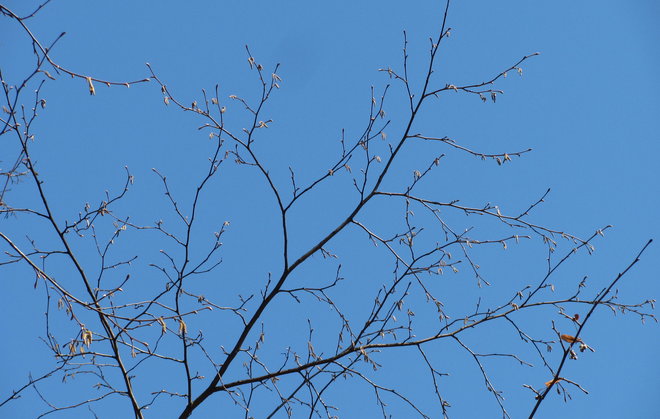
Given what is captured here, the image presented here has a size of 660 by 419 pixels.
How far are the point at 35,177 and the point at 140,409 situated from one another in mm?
926

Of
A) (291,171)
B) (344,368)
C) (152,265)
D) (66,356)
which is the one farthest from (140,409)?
(291,171)

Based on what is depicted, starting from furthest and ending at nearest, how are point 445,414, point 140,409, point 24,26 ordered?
1. point 445,414
2. point 140,409
3. point 24,26

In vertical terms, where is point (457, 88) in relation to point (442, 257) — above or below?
above

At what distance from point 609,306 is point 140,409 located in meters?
1.82

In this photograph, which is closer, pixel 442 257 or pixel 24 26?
pixel 24 26

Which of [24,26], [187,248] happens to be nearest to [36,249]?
[187,248]

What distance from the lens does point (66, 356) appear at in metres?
2.74

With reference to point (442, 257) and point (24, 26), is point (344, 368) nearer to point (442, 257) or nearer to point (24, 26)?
point (442, 257)

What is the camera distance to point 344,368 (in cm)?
301

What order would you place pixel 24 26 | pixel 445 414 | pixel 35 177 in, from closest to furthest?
1. pixel 24 26
2. pixel 35 177
3. pixel 445 414

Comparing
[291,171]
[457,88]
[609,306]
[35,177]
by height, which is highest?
[457,88]

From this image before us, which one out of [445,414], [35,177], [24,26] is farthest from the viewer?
[445,414]

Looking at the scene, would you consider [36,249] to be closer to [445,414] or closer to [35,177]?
[35,177]

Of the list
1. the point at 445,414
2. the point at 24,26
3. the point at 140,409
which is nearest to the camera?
the point at 24,26
